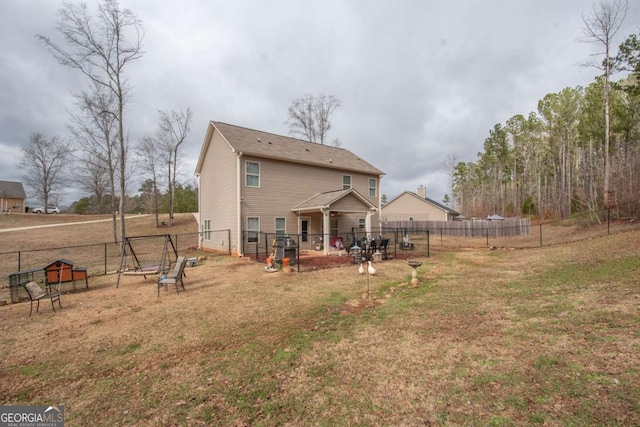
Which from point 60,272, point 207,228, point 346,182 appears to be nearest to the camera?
point 60,272

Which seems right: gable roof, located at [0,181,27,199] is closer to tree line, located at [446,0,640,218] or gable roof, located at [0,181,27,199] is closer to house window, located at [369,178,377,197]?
house window, located at [369,178,377,197]

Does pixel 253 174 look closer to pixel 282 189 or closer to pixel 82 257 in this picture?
pixel 282 189

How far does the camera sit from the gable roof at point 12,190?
43469 millimetres

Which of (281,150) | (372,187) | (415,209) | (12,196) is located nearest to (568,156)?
(415,209)

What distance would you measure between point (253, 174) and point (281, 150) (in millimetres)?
2806

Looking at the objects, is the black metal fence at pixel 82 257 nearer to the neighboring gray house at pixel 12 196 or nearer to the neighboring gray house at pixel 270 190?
the neighboring gray house at pixel 270 190

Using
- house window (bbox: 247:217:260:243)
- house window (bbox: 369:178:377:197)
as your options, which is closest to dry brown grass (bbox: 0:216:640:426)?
house window (bbox: 247:217:260:243)

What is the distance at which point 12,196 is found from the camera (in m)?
44.0

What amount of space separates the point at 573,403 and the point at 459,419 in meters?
1.14

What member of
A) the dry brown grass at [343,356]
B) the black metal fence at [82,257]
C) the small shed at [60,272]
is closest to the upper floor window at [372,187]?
the black metal fence at [82,257]

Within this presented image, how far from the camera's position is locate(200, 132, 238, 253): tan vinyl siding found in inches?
619

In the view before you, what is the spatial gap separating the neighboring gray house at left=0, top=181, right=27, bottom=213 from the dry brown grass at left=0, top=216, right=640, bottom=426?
5437 centimetres

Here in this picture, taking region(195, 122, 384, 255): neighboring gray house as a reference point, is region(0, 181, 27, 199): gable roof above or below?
above

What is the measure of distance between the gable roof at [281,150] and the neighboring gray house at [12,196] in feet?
149
